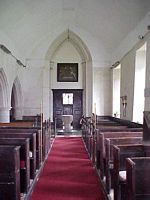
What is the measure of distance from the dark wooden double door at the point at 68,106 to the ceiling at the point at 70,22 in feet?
7.30

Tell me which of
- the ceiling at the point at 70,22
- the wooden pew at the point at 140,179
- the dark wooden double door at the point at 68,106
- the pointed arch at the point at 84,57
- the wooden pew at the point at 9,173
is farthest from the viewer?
the dark wooden double door at the point at 68,106

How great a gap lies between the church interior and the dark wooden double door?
0.19 feet

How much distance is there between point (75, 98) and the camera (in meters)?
15.3

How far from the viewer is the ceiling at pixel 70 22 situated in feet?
30.3

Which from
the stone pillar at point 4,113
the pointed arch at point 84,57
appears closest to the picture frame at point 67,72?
the pointed arch at point 84,57

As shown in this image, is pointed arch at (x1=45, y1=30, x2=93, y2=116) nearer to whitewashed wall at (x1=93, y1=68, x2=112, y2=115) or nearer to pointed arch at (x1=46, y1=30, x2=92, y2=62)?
pointed arch at (x1=46, y1=30, x2=92, y2=62)

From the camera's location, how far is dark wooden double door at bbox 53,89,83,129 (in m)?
15.2

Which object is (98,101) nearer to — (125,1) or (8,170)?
(125,1)

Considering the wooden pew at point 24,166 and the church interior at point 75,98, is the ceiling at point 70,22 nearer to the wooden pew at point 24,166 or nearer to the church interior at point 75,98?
the church interior at point 75,98

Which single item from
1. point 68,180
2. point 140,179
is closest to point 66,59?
point 68,180

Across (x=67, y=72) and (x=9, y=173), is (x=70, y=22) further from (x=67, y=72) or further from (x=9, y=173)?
(x=9, y=173)

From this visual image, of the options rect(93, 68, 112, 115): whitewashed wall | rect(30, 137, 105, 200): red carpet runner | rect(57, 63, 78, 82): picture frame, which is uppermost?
rect(57, 63, 78, 82): picture frame

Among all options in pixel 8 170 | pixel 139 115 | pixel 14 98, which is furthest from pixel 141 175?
pixel 14 98

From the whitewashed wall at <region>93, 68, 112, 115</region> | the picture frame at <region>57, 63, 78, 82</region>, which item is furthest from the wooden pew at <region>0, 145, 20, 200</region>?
the picture frame at <region>57, 63, 78, 82</region>
